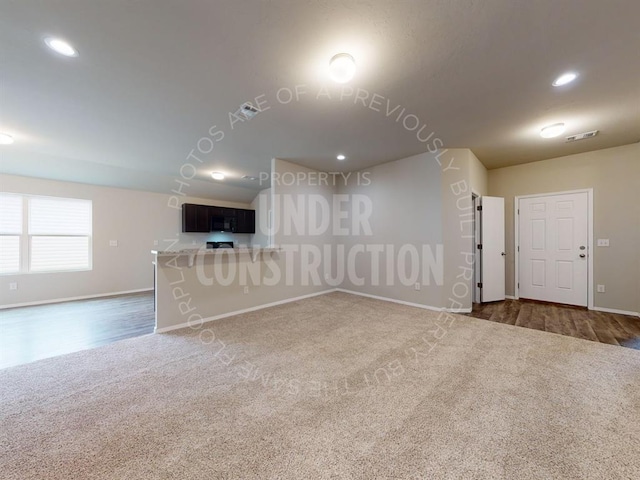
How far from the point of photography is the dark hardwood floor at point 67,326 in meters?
2.78

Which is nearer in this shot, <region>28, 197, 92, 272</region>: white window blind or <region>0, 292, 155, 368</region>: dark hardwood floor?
<region>0, 292, 155, 368</region>: dark hardwood floor

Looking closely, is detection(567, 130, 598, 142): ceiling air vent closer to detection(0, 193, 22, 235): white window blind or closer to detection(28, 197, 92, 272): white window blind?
detection(28, 197, 92, 272): white window blind

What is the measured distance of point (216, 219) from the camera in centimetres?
674

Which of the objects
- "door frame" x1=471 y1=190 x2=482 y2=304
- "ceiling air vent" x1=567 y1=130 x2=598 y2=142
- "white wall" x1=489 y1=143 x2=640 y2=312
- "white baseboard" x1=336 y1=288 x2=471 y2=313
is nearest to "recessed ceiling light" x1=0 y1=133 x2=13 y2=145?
"white baseboard" x1=336 y1=288 x2=471 y2=313

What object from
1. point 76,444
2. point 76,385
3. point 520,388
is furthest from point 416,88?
point 76,385

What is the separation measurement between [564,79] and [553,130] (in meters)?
1.25

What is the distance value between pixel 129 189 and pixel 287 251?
13.1 ft

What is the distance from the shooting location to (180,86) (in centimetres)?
237

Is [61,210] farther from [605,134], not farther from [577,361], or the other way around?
[605,134]

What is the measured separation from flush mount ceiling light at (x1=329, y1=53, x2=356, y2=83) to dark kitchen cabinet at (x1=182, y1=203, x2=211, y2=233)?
18.0 feet

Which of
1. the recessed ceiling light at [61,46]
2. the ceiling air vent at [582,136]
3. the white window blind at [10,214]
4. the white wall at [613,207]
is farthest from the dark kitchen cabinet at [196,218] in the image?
the white wall at [613,207]

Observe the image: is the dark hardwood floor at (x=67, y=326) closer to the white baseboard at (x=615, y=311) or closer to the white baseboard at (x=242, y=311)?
the white baseboard at (x=242, y=311)

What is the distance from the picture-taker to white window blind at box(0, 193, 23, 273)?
4.50 m

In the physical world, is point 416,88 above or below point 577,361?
above
